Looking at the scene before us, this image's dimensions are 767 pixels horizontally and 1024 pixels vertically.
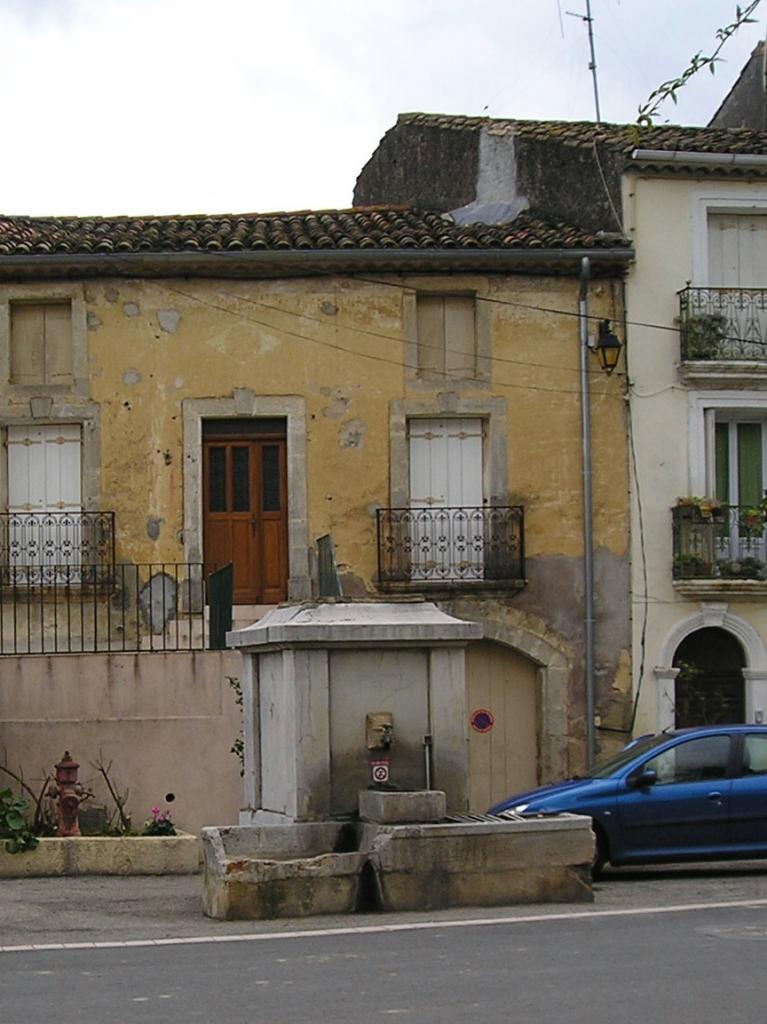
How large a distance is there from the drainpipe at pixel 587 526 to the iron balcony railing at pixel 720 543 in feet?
3.69

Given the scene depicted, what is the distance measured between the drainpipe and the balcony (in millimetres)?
1119

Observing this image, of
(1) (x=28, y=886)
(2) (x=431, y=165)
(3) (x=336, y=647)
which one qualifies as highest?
(2) (x=431, y=165)

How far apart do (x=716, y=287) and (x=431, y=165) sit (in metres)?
5.40

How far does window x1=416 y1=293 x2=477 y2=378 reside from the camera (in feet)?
84.6

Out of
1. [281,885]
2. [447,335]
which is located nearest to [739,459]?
[447,335]

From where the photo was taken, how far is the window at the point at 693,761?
56.1 feet

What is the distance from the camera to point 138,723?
2103 cm

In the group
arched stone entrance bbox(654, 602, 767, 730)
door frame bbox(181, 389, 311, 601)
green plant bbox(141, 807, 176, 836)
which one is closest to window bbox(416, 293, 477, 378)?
door frame bbox(181, 389, 311, 601)

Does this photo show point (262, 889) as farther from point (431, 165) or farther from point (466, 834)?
point (431, 165)

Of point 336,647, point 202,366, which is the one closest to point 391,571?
point 202,366

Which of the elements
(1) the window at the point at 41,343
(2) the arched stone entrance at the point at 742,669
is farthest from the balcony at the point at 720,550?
(1) the window at the point at 41,343

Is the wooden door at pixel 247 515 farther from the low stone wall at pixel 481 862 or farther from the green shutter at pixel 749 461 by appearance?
the low stone wall at pixel 481 862

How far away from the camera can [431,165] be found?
29172mm

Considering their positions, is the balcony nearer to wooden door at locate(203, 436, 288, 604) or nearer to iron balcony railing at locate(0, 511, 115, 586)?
wooden door at locate(203, 436, 288, 604)
